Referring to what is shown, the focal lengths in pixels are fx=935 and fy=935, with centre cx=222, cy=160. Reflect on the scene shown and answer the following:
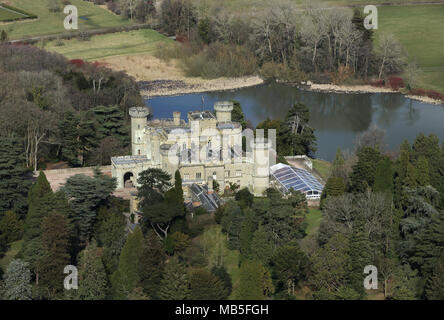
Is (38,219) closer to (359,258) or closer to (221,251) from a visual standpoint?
(221,251)

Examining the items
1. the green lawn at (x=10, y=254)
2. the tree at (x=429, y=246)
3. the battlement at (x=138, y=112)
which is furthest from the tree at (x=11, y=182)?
the tree at (x=429, y=246)

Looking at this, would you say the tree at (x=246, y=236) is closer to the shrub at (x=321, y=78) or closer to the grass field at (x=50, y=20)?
the shrub at (x=321, y=78)

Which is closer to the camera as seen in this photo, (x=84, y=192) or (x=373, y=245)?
(x=373, y=245)

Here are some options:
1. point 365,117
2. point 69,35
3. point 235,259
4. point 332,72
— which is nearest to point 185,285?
point 235,259

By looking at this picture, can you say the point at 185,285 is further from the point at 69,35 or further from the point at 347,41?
the point at 69,35

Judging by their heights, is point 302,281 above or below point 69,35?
below

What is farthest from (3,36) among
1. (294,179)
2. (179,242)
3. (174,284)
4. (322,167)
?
(174,284)

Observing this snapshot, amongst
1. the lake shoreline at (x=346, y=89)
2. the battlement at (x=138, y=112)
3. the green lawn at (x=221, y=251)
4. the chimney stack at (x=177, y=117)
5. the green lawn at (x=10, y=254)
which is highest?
the battlement at (x=138, y=112)

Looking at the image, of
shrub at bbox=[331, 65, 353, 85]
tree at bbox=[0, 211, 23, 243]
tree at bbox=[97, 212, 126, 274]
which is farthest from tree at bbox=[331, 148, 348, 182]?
shrub at bbox=[331, 65, 353, 85]
